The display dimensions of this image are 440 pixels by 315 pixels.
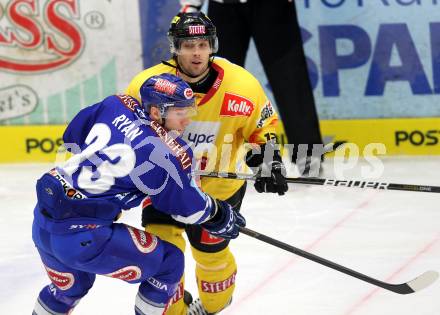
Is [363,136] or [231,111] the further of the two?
[363,136]

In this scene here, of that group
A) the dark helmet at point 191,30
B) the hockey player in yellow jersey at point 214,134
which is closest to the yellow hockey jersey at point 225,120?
the hockey player in yellow jersey at point 214,134

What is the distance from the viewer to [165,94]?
305 centimetres

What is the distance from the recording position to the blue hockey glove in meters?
3.20

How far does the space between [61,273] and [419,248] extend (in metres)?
2.03

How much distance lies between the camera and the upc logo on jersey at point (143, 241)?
10.1 ft

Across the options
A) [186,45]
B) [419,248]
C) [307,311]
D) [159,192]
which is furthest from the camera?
[419,248]

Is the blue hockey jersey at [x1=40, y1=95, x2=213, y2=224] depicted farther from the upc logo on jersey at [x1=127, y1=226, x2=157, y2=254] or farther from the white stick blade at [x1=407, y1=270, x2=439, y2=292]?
the white stick blade at [x1=407, y1=270, x2=439, y2=292]

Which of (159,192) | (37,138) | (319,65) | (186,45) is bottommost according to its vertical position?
(37,138)

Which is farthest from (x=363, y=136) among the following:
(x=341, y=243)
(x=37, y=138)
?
(x=37, y=138)

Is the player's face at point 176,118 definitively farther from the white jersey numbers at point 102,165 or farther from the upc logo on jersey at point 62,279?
the upc logo on jersey at point 62,279

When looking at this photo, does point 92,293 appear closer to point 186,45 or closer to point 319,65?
point 186,45

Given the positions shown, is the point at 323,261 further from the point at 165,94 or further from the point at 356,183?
the point at 165,94

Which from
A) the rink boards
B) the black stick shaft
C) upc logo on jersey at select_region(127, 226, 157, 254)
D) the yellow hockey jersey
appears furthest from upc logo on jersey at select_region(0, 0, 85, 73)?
upc logo on jersey at select_region(127, 226, 157, 254)

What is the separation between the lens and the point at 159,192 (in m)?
3.03
